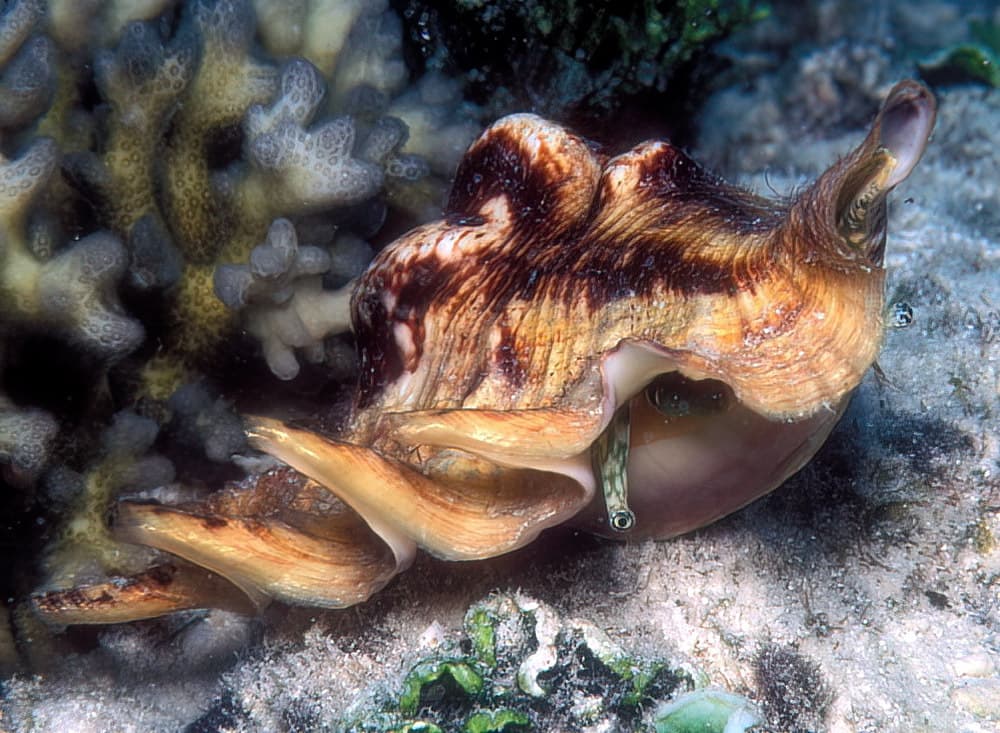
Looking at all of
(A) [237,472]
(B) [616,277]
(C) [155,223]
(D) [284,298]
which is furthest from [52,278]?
(B) [616,277]

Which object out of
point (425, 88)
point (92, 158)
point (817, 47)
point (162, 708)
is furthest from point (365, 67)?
point (817, 47)

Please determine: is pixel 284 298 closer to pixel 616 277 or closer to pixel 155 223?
pixel 155 223

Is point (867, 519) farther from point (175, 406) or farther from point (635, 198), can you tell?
point (175, 406)

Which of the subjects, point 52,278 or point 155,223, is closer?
point 52,278

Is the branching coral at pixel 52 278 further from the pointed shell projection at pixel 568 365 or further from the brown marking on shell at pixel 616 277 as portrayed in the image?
the brown marking on shell at pixel 616 277

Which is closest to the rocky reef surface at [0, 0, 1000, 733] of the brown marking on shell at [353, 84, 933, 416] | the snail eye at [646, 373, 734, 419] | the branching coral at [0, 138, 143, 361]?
the branching coral at [0, 138, 143, 361]

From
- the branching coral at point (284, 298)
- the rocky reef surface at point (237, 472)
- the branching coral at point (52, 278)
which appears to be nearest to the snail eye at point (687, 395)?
the rocky reef surface at point (237, 472)
